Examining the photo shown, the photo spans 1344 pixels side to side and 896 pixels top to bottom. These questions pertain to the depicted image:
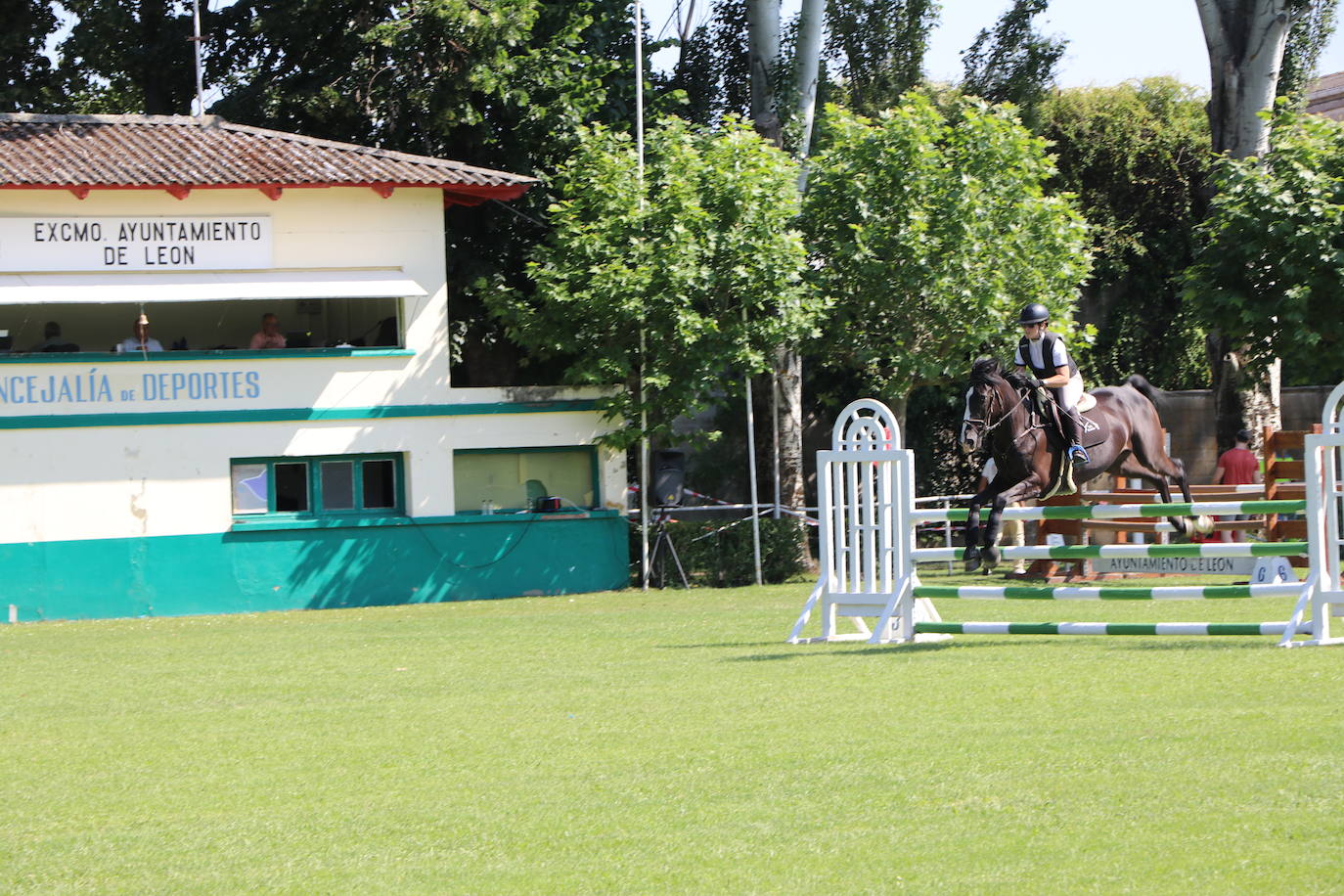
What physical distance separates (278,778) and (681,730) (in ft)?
7.18

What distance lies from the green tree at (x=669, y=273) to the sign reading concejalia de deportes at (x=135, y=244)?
3747 mm

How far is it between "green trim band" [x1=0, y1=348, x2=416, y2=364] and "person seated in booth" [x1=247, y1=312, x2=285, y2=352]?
9.2 inches

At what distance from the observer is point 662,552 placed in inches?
Result: 913

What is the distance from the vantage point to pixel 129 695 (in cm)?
1130

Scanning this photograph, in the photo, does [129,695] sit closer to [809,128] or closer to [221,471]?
[221,471]

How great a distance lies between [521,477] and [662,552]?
7.84 feet

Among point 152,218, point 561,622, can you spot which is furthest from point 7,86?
point 561,622

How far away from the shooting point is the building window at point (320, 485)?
71.7 feet

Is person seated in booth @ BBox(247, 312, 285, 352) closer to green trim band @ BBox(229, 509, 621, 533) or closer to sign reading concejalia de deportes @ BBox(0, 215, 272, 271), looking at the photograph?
sign reading concejalia de deportes @ BBox(0, 215, 272, 271)

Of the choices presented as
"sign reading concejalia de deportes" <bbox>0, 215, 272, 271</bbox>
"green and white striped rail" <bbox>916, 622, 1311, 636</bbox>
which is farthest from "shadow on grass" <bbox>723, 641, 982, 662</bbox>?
"sign reading concejalia de deportes" <bbox>0, 215, 272, 271</bbox>

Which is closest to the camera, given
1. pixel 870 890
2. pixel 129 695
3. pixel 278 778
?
pixel 870 890

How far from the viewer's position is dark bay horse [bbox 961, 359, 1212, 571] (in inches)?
490

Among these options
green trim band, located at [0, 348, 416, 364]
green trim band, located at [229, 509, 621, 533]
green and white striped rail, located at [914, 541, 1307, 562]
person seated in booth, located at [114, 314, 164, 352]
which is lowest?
green trim band, located at [229, 509, 621, 533]

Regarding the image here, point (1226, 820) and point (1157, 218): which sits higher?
point (1157, 218)
